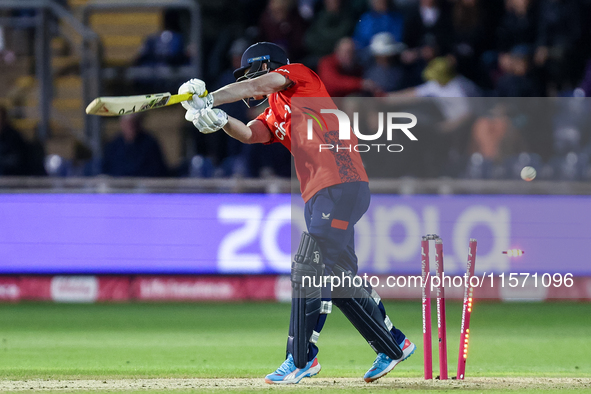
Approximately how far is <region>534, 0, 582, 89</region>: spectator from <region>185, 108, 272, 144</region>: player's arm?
6.73 meters

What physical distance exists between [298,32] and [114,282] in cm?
441

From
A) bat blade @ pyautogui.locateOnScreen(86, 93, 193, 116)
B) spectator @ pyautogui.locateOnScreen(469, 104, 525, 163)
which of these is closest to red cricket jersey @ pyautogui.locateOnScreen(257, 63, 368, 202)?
bat blade @ pyautogui.locateOnScreen(86, 93, 193, 116)

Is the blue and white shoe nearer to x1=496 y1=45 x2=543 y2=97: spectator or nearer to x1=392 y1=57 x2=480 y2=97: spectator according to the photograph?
x1=392 y1=57 x2=480 y2=97: spectator

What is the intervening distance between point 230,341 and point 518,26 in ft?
21.1

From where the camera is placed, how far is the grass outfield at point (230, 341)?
20.7 ft

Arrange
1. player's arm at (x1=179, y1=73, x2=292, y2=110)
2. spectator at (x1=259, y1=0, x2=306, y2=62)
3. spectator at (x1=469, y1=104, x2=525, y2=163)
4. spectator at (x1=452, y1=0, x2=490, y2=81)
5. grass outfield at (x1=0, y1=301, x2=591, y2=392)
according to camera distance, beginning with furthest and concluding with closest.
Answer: spectator at (x1=259, y1=0, x2=306, y2=62), spectator at (x1=452, y1=0, x2=490, y2=81), spectator at (x1=469, y1=104, x2=525, y2=163), grass outfield at (x1=0, y1=301, x2=591, y2=392), player's arm at (x1=179, y1=73, x2=292, y2=110)

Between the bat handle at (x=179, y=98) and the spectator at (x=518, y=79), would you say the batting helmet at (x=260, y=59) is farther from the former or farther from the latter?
the spectator at (x=518, y=79)

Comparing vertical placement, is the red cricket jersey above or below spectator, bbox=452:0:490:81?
below

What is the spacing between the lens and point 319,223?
5598 millimetres

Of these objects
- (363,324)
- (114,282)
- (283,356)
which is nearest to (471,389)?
(363,324)

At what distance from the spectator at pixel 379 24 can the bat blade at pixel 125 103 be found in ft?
24.1

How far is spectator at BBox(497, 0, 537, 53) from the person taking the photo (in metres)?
11.9

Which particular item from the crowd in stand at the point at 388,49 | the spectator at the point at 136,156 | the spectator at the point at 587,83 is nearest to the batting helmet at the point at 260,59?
the crowd in stand at the point at 388,49

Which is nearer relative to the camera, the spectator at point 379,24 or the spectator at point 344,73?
the spectator at point 344,73
